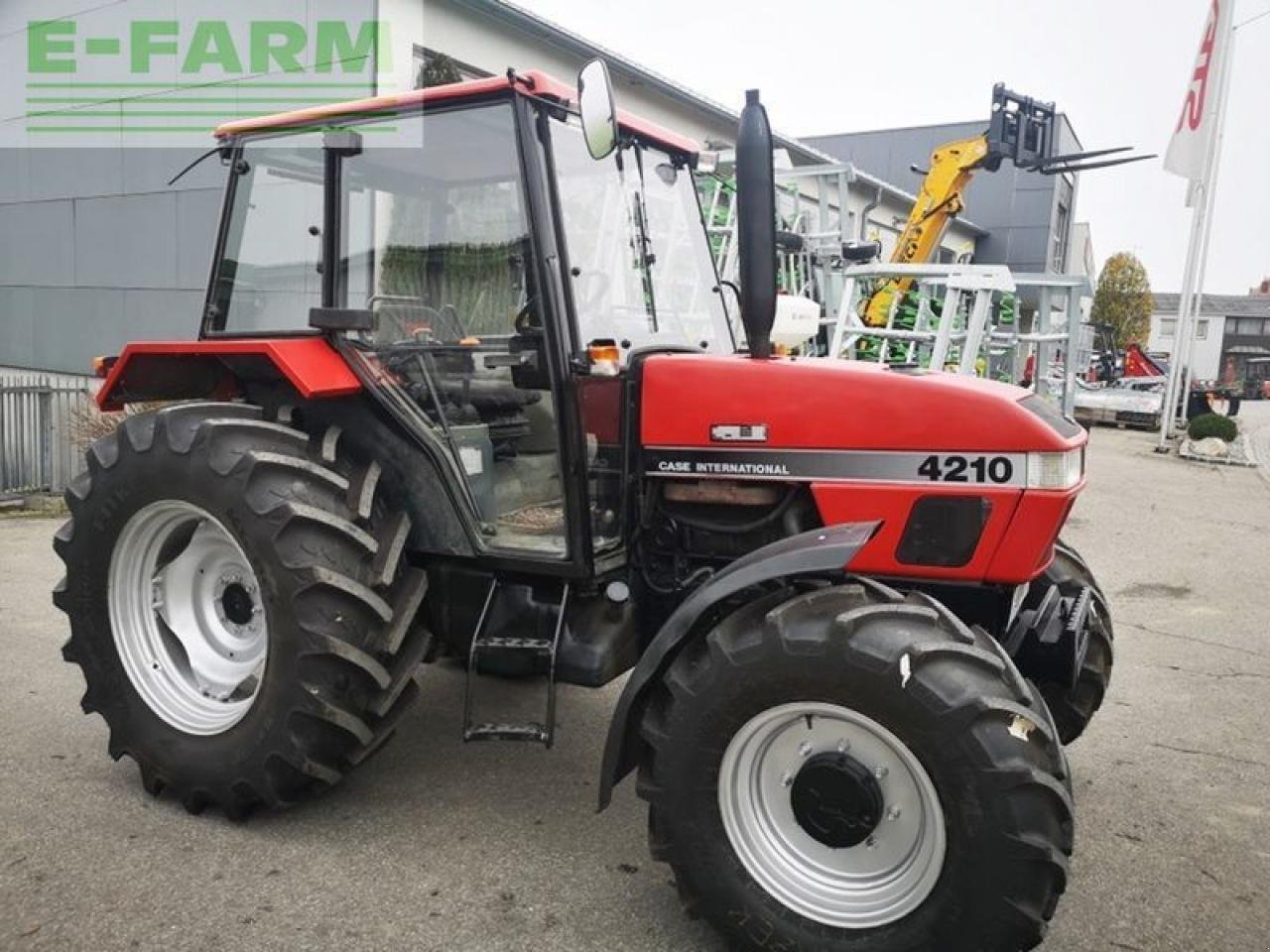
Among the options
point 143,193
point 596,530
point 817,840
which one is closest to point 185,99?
point 143,193

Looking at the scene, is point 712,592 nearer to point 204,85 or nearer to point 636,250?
point 636,250

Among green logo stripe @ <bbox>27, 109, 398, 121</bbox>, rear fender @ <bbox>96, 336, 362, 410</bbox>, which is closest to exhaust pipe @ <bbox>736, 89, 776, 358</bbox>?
rear fender @ <bbox>96, 336, 362, 410</bbox>

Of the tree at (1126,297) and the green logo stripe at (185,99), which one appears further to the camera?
the tree at (1126,297)

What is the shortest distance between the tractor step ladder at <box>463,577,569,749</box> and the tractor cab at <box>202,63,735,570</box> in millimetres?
194

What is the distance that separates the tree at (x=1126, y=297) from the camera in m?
47.8

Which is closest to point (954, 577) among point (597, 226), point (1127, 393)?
point (597, 226)

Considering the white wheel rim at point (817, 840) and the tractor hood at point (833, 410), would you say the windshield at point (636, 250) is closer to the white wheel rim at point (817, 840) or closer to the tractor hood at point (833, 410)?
the tractor hood at point (833, 410)

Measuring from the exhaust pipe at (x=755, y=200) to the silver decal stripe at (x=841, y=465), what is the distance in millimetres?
526

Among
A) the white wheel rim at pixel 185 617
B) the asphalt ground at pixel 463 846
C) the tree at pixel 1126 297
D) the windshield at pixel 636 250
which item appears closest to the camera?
the asphalt ground at pixel 463 846

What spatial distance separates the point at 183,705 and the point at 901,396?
8.25 feet

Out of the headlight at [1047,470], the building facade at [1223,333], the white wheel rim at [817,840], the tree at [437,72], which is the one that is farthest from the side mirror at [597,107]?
the building facade at [1223,333]

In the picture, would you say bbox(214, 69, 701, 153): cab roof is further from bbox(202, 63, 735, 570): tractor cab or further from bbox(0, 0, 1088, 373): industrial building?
bbox(0, 0, 1088, 373): industrial building

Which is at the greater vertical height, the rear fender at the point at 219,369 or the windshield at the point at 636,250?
the windshield at the point at 636,250

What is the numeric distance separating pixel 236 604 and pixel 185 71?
26.5 ft
